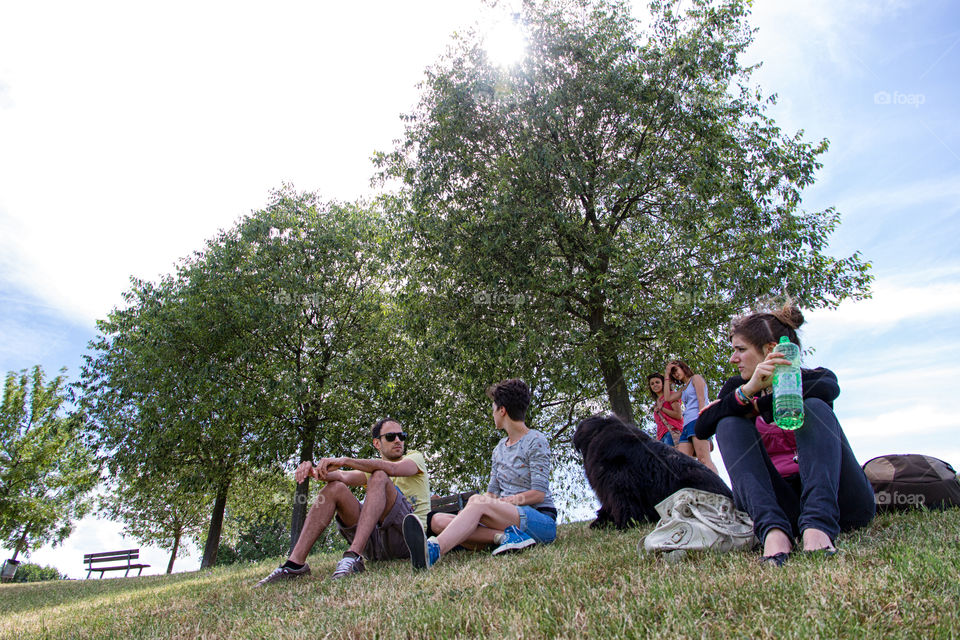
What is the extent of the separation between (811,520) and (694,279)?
32.8 feet

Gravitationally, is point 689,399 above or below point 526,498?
above

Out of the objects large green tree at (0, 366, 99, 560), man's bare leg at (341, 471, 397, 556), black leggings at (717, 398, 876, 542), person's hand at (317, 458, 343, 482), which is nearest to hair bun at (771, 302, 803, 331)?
black leggings at (717, 398, 876, 542)

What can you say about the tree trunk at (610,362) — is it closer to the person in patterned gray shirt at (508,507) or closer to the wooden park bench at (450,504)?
A: the wooden park bench at (450,504)

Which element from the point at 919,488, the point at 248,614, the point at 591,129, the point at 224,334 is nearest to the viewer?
the point at 248,614

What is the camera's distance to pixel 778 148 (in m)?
13.8

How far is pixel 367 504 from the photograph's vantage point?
17.5 feet

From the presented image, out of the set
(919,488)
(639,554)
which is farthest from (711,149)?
(639,554)

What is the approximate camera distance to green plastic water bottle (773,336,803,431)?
323 centimetres

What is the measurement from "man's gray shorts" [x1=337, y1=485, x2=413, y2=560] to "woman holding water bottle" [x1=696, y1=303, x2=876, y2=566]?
3275 mm

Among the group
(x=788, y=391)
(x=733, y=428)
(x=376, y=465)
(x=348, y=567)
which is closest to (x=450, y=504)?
(x=376, y=465)

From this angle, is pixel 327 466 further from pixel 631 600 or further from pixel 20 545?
pixel 20 545

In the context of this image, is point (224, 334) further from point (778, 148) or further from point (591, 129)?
point (778, 148)

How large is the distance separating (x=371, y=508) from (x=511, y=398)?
177 cm

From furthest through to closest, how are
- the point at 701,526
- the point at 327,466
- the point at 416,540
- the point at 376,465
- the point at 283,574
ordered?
the point at 283,574, the point at 376,465, the point at 327,466, the point at 416,540, the point at 701,526
